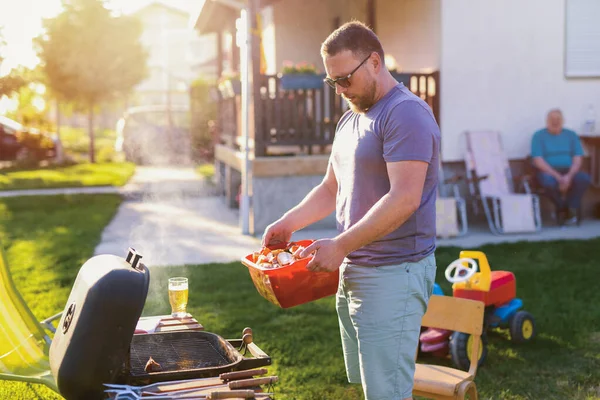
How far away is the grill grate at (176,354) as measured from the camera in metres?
3.35

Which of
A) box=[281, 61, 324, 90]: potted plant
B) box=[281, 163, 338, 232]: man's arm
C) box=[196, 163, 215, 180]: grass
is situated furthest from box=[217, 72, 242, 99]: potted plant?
box=[281, 163, 338, 232]: man's arm

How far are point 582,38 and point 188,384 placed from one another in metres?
10.2

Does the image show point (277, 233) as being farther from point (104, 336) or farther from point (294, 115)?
point (294, 115)

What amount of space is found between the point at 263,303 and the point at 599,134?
22.2ft

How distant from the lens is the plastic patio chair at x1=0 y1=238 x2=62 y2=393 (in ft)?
13.0

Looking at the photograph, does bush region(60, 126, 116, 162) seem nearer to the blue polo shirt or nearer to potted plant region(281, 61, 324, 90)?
potted plant region(281, 61, 324, 90)

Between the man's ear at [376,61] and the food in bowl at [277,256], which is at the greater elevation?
the man's ear at [376,61]

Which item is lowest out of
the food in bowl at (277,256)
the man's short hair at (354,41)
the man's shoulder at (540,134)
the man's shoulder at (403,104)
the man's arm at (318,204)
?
the food in bowl at (277,256)

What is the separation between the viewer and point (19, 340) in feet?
14.3

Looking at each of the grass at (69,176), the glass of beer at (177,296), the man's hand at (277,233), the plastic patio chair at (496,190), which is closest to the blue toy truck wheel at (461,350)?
the glass of beer at (177,296)

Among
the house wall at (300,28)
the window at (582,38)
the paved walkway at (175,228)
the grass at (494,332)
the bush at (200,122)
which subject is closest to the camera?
the grass at (494,332)

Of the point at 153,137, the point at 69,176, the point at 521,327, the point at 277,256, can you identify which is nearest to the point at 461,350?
the point at 521,327

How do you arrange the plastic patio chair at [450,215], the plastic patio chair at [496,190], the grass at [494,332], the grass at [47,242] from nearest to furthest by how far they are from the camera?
the grass at [494,332] → the grass at [47,242] → the plastic patio chair at [450,215] → the plastic patio chair at [496,190]

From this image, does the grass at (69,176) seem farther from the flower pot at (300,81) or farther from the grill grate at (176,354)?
the grill grate at (176,354)
